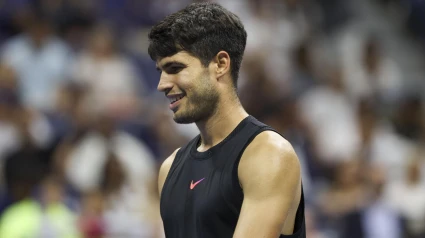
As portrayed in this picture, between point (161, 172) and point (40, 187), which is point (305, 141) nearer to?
point (40, 187)

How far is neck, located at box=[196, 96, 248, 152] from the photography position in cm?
352

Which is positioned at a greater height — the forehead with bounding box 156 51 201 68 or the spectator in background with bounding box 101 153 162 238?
the forehead with bounding box 156 51 201 68

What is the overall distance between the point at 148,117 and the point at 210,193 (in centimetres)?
557

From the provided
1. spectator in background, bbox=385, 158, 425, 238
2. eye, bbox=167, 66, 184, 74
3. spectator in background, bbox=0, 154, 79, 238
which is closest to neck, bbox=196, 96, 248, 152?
eye, bbox=167, 66, 184, 74

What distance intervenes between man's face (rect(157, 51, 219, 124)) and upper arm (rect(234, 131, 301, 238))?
0.35 m

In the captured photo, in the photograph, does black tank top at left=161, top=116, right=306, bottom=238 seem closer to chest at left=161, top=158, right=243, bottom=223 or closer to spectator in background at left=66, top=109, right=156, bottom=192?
chest at left=161, top=158, right=243, bottom=223

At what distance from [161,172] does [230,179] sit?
765mm

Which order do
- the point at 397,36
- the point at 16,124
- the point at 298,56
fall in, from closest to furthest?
the point at 16,124, the point at 298,56, the point at 397,36

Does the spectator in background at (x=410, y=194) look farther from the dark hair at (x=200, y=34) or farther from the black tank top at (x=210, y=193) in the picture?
the dark hair at (x=200, y=34)

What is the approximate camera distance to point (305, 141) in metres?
8.83

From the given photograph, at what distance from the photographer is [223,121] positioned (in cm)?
353

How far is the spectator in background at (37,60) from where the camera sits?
8.86 m

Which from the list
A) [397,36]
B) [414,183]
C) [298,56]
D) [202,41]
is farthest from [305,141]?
[202,41]

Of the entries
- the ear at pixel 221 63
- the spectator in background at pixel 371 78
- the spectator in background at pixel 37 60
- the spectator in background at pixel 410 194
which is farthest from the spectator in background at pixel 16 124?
the ear at pixel 221 63
